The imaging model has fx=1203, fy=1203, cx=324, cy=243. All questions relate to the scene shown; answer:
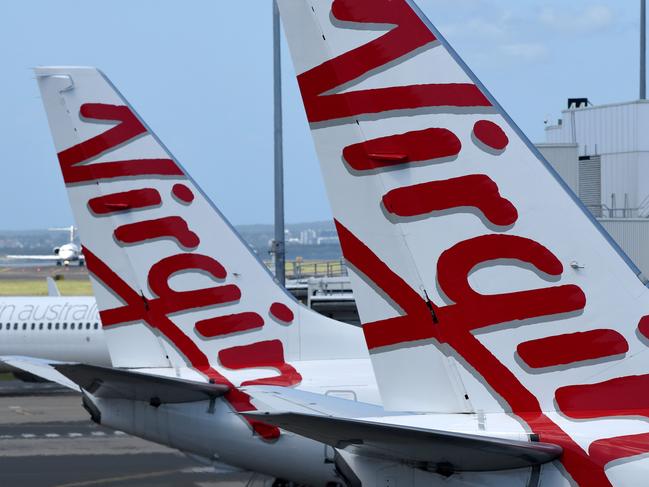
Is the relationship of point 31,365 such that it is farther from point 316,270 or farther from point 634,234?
point 316,270

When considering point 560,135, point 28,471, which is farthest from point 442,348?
point 560,135

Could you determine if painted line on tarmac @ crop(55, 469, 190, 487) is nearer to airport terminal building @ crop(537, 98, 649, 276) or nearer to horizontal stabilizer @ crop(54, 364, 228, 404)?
horizontal stabilizer @ crop(54, 364, 228, 404)

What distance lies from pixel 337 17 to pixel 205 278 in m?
8.02

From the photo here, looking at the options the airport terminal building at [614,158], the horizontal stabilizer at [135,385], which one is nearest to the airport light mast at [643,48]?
the airport terminal building at [614,158]

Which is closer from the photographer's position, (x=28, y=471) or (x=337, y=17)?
(x=337, y=17)

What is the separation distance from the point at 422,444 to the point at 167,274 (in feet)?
29.2

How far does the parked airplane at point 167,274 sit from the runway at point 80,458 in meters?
2.29

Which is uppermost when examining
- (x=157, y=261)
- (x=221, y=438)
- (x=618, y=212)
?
(x=157, y=261)

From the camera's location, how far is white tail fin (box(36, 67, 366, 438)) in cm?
1562

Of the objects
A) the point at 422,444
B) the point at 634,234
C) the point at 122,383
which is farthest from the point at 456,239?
the point at 634,234

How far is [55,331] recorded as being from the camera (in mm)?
40438

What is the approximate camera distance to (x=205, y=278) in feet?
52.0

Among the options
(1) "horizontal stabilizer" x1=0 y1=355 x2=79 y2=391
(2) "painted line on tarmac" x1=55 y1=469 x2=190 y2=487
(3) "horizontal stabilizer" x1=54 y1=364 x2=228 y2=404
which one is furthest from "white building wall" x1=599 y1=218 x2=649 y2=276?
(1) "horizontal stabilizer" x1=0 y1=355 x2=79 y2=391

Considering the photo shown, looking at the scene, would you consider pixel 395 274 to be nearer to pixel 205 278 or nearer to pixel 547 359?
pixel 547 359
